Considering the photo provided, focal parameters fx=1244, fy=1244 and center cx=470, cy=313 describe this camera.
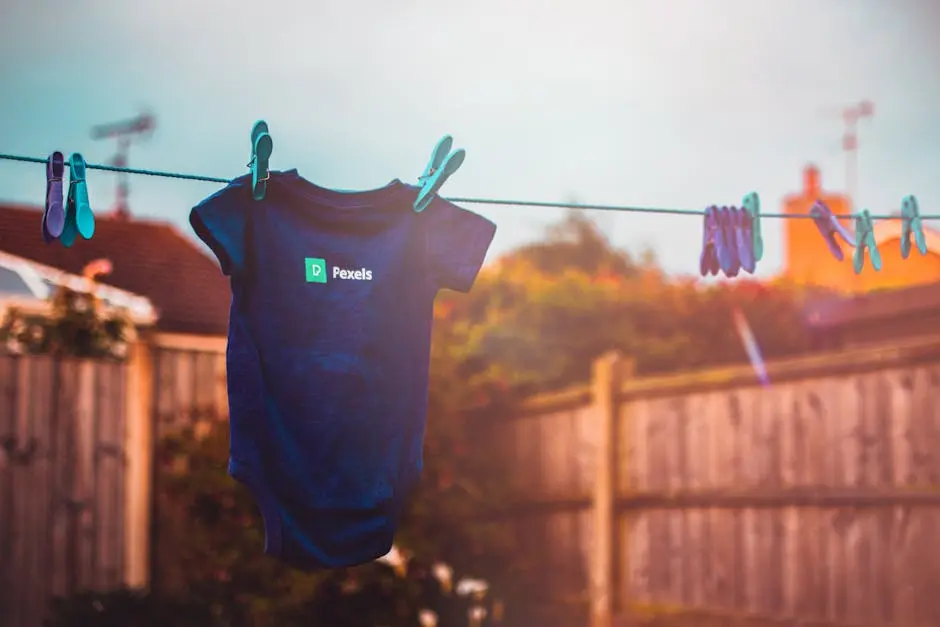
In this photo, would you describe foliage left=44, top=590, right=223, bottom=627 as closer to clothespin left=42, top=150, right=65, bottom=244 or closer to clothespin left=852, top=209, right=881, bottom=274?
clothespin left=42, top=150, right=65, bottom=244

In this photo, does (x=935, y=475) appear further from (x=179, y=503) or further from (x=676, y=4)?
(x=676, y=4)

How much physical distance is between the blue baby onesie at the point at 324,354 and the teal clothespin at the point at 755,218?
41.3 inches

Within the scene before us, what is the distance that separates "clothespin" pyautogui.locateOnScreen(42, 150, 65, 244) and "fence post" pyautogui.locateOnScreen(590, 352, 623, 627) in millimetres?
4567

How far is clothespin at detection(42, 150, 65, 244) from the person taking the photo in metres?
3.20

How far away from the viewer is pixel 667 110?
15367mm

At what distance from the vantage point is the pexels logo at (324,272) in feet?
11.5

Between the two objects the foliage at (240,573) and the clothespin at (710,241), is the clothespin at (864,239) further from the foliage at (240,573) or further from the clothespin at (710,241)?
the foliage at (240,573)

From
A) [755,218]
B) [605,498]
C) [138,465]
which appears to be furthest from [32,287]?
[755,218]

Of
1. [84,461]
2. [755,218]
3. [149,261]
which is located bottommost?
[84,461]

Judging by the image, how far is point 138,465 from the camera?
734 cm

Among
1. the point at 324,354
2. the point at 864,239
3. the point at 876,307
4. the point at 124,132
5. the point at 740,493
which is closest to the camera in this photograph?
the point at 324,354

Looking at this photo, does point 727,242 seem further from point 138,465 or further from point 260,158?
point 138,465

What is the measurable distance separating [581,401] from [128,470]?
2.76 metres

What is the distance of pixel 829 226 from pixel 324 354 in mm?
1809
